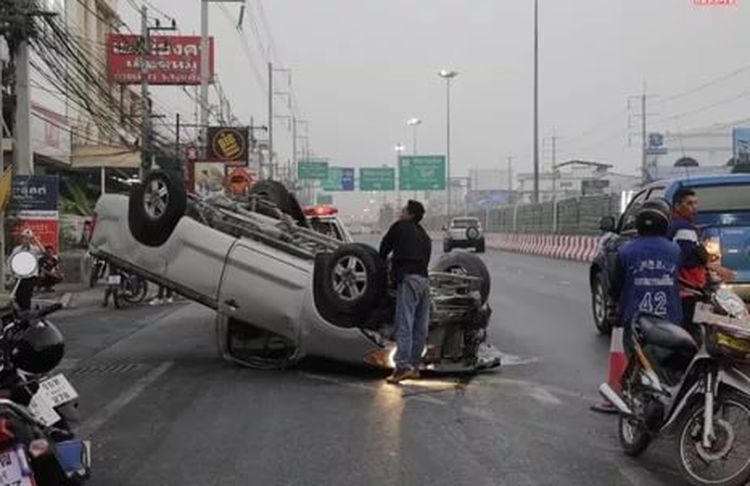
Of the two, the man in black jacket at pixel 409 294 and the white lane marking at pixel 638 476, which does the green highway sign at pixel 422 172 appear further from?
the white lane marking at pixel 638 476

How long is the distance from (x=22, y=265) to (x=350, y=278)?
5108 mm

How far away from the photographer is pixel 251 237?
11125 mm

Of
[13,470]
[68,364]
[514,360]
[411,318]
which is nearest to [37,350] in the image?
[13,470]

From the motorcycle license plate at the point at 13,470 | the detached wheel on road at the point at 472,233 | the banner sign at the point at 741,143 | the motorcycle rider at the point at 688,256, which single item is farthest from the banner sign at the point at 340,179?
the motorcycle license plate at the point at 13,470

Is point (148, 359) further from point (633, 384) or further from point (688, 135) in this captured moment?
point (688, 135)

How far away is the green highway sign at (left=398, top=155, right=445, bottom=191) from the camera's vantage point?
75500 millimetres

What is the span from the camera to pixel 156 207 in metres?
11.2

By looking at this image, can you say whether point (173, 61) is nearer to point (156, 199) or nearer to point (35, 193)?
point (35, 193)

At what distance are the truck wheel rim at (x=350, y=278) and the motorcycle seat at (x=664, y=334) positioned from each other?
3729 mm

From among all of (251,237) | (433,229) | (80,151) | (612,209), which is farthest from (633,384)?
(433,229)

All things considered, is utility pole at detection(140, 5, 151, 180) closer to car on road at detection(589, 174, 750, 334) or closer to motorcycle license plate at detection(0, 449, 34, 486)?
car on road at detection(589, 174, 750, 334)

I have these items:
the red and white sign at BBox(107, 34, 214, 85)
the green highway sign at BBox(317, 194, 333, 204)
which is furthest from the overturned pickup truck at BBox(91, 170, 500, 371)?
the green highway sign at BBox(317, 194, 333, 204)

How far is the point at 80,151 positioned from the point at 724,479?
1462 inches

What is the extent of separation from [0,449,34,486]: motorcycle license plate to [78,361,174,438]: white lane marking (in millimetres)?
3306
